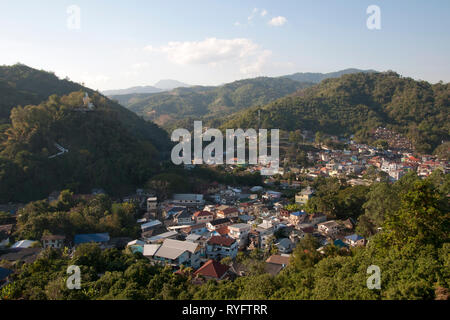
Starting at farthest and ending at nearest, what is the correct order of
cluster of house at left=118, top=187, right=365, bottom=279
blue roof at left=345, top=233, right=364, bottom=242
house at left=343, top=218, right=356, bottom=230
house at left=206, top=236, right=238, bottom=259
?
1. house at left=343, top=218, right=356, bottom=230
2. blue roof at left=345, top=233, right=364, bottom=242
3. house at left=206, top=236, right=238, bottom=259
4. cluster of house at left=118, top=187, right=365, bottom=279

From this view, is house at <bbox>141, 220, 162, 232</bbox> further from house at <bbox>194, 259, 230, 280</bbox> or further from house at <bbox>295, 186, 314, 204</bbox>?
house at <bbox>295, 186, 314, 204</bbox>

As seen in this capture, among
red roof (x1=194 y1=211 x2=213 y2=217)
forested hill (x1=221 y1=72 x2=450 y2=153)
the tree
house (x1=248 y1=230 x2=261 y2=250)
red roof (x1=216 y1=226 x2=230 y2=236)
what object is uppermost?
forested hill (x1=221 y1=72 x2=450 y2=153)

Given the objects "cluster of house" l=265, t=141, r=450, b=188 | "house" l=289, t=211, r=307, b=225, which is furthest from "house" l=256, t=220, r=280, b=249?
"cluster of house" l=265, t=141, r=450, b=188

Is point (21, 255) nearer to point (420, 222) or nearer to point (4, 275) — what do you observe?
point (4, 275)

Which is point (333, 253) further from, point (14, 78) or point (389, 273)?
point (14, 78)

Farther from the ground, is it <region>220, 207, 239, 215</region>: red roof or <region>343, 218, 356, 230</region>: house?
<region>220, 207, 239, 215</region>: red roof

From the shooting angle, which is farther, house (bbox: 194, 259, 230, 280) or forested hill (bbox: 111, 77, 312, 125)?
forested hill (bbox: 111, 77, 312, 125)

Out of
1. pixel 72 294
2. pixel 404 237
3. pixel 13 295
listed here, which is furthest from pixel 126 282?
pixel 404 237
